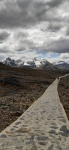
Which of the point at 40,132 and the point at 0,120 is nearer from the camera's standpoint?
the point at 40,132

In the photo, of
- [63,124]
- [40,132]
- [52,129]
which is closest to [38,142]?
[40,132]

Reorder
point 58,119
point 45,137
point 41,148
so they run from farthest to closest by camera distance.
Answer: point 58,119 → point 45,137 → point 41,148

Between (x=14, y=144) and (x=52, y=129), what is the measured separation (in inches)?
114

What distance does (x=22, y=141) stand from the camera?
388 inches

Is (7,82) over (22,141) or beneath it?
over

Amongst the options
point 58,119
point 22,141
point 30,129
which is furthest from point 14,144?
point 58,119

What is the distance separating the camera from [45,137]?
10508mm

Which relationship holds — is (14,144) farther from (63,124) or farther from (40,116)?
(40,116)

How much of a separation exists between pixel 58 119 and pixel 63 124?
1.29 m

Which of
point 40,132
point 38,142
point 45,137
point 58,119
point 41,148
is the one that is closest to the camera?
point 41,148

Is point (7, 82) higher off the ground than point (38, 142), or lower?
higher

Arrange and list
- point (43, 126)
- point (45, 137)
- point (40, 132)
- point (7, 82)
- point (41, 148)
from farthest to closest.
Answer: point (7, 82) → point (43, 126) → point (40, 132) → point (45, 137) → point (41, 148)

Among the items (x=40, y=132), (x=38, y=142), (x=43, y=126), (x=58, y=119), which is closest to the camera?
(x=38, y=142)

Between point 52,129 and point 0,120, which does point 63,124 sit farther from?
point 0,120
